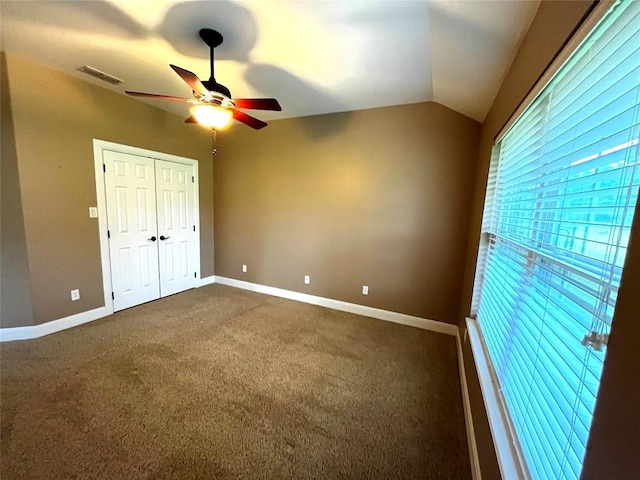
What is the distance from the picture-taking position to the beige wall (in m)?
3.14

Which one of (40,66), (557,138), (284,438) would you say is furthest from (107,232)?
(557,138)

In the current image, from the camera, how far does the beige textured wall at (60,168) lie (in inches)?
102

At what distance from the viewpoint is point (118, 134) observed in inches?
129

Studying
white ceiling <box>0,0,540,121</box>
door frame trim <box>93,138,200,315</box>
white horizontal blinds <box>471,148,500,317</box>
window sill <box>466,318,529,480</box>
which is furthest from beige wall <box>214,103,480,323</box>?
window sill <box>466,318,529,480</box>

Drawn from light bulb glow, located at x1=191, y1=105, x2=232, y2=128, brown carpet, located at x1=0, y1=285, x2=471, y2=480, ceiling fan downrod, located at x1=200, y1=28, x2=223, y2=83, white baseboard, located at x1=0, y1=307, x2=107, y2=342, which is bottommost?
brown carpet, located at x1=0, y1=285, x2=471, y2=480

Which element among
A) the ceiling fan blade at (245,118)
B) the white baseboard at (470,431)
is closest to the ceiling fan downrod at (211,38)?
the ceiling fan blade at (245,118)

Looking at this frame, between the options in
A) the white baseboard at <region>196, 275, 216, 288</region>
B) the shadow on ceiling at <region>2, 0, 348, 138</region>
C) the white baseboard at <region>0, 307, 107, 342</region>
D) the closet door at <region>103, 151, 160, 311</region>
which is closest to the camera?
the shadow on ceiling at <region>2, 0, 348, 138</region>

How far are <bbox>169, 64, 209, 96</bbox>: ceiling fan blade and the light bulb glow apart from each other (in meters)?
0.16

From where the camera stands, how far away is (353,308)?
376cm

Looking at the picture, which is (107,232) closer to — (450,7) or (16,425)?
(16,425)

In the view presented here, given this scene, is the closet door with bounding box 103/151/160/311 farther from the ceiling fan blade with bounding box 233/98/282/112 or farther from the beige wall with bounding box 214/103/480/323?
the ceiling fan blade with bounding box 233/98/282/112

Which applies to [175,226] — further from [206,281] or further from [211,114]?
[211,114]

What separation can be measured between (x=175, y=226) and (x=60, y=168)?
1462 mm

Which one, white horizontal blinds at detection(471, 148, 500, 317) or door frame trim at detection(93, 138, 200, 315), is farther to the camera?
door frame trim at detection(93, 138, 200, 315)
